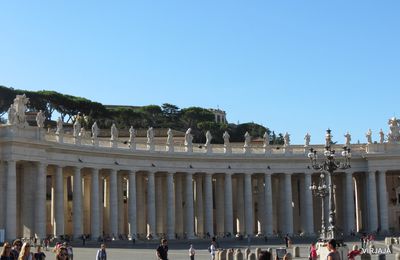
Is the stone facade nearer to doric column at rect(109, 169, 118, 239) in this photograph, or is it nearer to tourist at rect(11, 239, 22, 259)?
doric column at rect(109, 169, 118, 239)

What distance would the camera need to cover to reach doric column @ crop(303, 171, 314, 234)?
94625 millimetres

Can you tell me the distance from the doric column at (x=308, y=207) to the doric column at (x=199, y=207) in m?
14.0

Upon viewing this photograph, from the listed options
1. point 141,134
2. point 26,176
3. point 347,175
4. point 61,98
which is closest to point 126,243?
point 26,176

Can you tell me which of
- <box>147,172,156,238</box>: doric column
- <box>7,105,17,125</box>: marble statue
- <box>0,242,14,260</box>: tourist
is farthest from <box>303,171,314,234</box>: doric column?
<box>0,242,14,260</box>: tourist

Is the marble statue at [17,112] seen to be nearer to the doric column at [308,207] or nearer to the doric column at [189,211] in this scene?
the doric column at [189,211]

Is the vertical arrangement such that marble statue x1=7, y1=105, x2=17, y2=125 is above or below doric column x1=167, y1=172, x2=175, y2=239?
above

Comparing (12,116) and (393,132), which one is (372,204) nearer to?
(393,132)

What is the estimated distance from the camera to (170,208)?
88625 millimetres

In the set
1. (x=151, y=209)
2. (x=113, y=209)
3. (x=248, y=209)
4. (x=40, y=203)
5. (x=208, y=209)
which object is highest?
(x=40, y=203)

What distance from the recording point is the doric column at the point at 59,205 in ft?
247

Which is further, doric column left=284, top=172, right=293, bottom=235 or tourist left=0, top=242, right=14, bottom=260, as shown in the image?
doric column left=284, top=172, right=293, bottom=235

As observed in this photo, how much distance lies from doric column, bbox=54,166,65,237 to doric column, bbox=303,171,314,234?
113ft

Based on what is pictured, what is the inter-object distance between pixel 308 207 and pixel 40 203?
38.3m

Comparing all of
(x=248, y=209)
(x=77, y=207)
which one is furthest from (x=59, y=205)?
(x=248, y=209)
